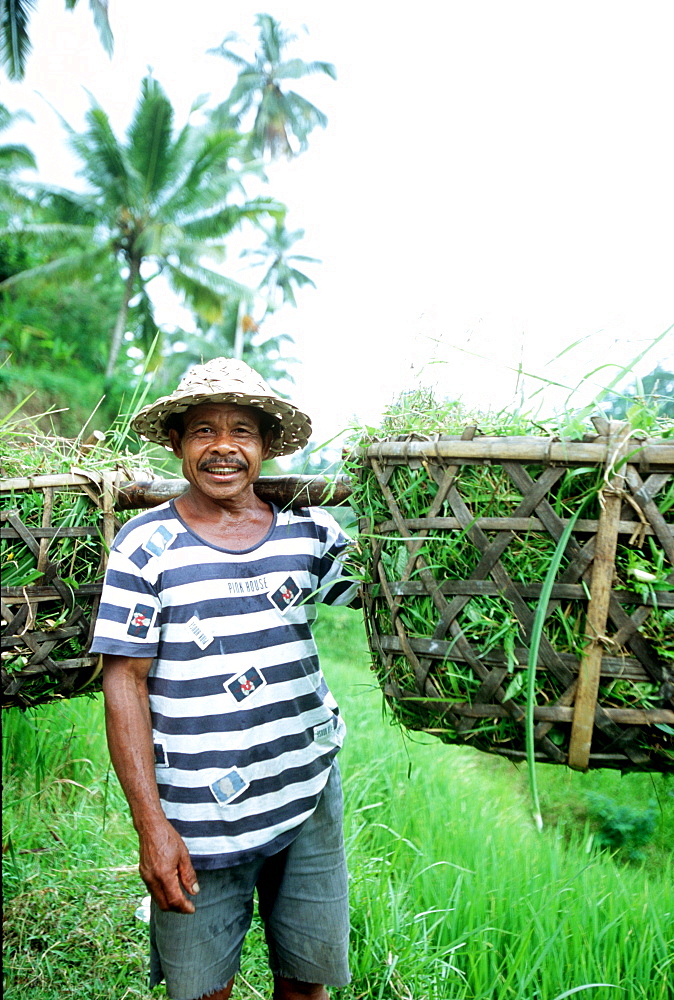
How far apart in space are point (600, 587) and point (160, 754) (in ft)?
3.11

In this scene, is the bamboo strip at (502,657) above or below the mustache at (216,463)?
below

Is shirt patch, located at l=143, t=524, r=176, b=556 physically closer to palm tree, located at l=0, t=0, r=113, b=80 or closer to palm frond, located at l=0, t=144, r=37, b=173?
palm tree, located at l=0, t=0, r=113, b=80

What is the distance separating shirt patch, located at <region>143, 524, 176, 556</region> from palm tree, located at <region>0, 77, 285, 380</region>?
60.6 feet

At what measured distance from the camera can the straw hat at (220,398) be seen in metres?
1.55

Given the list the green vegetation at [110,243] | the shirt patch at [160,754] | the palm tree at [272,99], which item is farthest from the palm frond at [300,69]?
the shirt patch at [160,754]

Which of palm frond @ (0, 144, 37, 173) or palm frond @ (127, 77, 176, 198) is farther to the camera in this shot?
palm frond @ (0, 144, 37, 173)

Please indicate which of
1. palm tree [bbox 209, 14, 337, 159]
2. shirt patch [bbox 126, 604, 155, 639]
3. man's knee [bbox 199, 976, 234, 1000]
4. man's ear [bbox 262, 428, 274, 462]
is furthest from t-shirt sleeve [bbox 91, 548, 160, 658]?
palm tree [bbox 209, 14, 337, 159]

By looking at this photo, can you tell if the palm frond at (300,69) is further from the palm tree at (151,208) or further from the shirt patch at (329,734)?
the shirt patch at (329,734)

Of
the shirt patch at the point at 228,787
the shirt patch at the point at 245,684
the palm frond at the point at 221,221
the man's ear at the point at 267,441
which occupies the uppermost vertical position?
the palm frond at the point at 221,221

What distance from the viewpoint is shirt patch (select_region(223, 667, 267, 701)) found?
1.57m

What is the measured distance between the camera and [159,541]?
5.17 feet

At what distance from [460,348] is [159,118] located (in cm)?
2059

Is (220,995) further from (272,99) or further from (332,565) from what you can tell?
(272,99)

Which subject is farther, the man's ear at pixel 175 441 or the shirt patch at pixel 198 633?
the man's ear at pixel 175 441
